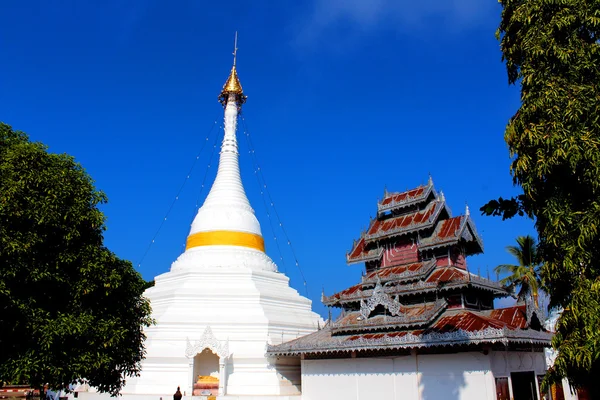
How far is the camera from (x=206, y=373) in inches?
1057

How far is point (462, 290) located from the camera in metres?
22.5

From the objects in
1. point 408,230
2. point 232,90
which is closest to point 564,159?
point 408,230

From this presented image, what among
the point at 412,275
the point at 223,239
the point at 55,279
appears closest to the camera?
the point at 55,279

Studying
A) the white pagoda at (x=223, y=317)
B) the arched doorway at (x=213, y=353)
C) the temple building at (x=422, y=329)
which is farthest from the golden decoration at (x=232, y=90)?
the arched doorway at (x=213, y=353)

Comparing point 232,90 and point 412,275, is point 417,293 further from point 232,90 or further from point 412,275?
point 232,90

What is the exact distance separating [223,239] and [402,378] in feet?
55.0

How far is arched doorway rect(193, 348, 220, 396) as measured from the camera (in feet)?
84.5

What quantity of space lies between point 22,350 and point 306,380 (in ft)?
50.1

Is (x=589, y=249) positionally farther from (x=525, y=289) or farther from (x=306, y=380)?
(x=525, y=289)

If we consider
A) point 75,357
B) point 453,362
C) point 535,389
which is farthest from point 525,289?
point 75,357

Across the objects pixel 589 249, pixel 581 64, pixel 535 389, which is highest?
pixel 581 64

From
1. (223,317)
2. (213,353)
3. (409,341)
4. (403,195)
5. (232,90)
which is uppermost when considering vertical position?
(232,90)

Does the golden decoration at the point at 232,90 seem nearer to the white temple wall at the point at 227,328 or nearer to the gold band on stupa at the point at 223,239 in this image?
the gold band on stupa at the point at 223,239

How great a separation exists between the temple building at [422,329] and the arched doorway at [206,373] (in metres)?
3.68
